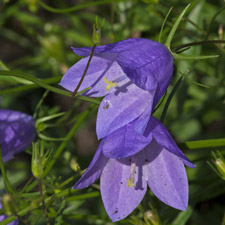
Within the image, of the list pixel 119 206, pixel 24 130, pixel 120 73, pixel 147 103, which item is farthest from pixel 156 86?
pixel 24 130

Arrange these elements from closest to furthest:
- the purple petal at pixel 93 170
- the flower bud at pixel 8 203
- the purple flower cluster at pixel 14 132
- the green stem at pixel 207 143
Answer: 1. the flower bud at pixel 8 203
2. the purple petal at pixel 93 170
3. the green stem at pixel 207 143
4. the purple flower cluster at pixel 14 132

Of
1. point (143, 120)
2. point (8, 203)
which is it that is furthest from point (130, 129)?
point (8, 203)

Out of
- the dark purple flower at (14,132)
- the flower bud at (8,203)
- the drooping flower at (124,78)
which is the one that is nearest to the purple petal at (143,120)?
the drooping flower at (124,78)

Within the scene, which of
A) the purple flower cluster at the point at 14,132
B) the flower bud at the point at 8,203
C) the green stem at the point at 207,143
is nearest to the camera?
the flower bud at the point at 8,203

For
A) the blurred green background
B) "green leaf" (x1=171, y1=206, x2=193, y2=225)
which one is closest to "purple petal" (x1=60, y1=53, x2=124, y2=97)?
the blurred green background

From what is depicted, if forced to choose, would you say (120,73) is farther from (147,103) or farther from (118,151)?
(118,151)

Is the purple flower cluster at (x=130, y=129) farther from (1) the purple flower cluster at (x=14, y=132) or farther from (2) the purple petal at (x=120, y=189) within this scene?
(1) the purple flower cluster at (x=14, y=132)

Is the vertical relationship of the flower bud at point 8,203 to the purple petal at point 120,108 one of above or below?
below
